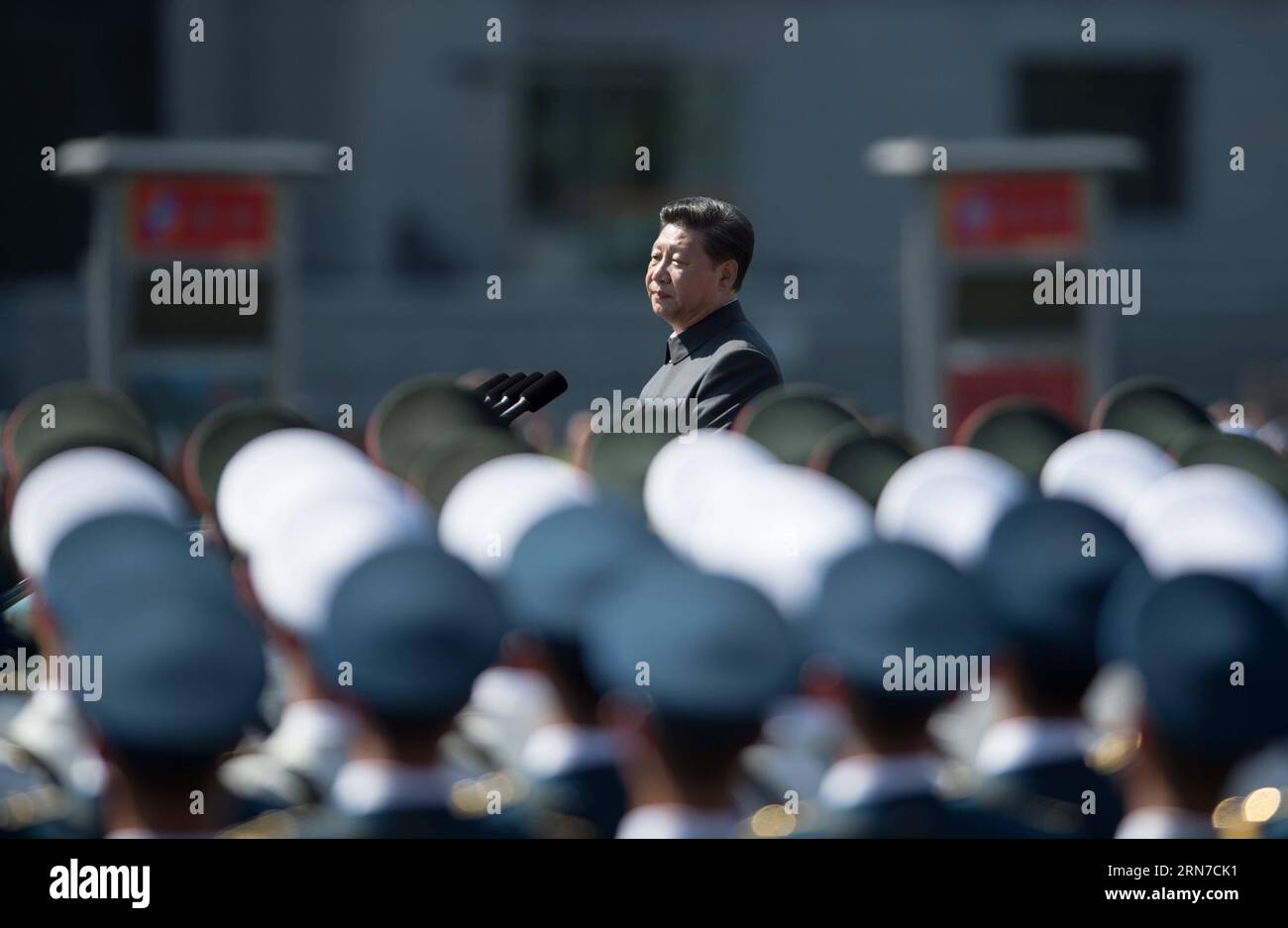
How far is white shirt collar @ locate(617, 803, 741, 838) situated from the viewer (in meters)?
2.93

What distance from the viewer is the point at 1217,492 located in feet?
11.2

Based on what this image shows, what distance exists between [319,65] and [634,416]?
15.8 metres

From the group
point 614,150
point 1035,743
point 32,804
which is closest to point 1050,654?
point 1035,743

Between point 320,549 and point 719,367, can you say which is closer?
point 320,549

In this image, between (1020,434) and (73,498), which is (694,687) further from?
(1020,434)

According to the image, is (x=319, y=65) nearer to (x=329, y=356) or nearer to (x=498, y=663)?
(x=329, y=356)

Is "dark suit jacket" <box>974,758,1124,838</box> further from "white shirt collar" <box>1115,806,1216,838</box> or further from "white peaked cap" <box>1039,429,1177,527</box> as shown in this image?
"white peaked cap" <box>1039,429,1177,527</box>

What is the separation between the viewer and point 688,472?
12.2ft

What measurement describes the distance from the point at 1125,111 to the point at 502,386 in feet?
60.9

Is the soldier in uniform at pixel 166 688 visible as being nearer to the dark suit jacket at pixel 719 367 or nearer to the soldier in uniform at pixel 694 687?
the soldier in uniform at pixel 694 687

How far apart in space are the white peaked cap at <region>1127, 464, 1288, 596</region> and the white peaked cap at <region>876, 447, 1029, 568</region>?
0.76 ft
